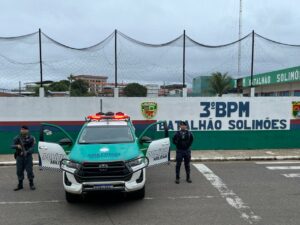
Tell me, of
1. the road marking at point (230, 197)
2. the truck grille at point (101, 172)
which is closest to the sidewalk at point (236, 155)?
the road marking at point (230, 197)

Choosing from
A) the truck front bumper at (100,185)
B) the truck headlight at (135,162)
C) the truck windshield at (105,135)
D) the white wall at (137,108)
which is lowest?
the truck front bumper at (100,185)

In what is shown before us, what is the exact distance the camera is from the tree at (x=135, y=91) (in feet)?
46.5

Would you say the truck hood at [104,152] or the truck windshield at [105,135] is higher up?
the truck windshield at [105,135]

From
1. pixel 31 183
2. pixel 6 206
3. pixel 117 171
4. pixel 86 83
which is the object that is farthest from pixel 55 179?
pixel 86 83

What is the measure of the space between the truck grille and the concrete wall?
22.9ft

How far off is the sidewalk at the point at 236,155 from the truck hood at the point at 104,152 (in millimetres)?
5130

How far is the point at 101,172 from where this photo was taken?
22.9 feet

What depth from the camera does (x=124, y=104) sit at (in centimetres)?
1416

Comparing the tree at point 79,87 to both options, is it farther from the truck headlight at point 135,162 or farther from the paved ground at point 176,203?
the truck headlight at point 135,162

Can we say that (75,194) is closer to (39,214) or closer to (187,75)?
(39,214)

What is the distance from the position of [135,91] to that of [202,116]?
113 inches

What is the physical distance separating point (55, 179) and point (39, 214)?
3.04 meters

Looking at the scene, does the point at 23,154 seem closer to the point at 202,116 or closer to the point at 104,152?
the point at 104,152

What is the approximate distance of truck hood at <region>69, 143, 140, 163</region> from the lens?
710 centimetres
